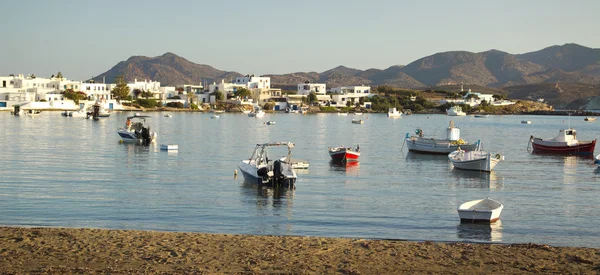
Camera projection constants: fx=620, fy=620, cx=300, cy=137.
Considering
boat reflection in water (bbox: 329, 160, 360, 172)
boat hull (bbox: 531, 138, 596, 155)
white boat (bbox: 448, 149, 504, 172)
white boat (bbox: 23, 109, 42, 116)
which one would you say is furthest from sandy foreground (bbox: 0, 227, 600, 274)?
white boat (bbox: 23, 109, 42, 116)

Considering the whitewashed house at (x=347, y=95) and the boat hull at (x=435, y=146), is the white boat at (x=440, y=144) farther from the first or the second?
the whitewashed house at (x=347, y=95)

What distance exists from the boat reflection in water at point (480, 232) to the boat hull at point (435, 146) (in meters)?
25.5

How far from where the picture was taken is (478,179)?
29.5 metres

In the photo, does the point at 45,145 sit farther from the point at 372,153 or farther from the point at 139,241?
the point at 139,241

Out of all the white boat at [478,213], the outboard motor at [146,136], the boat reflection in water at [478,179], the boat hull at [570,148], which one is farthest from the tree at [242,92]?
the white boat at [478,213]

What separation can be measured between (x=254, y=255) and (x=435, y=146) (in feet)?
110

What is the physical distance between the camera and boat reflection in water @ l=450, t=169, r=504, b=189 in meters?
27.4

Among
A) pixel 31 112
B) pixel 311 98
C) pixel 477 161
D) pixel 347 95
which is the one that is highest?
pixel 347 95

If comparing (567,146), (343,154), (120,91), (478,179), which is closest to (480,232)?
(478,179)

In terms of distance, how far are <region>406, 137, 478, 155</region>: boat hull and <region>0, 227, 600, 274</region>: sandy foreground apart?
30014 millimetres

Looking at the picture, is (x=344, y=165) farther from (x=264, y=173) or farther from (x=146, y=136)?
(x=146, y=136)

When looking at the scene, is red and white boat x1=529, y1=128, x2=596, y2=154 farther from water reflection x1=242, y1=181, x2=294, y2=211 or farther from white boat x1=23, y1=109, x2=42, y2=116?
white boat x1=23, y1=109, x2=42, y2=116

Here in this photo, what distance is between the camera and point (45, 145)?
43.3m

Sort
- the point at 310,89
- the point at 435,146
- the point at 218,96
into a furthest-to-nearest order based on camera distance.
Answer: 1. the point at 310,89
2. the point at 218,96
3. the point at 435,146
